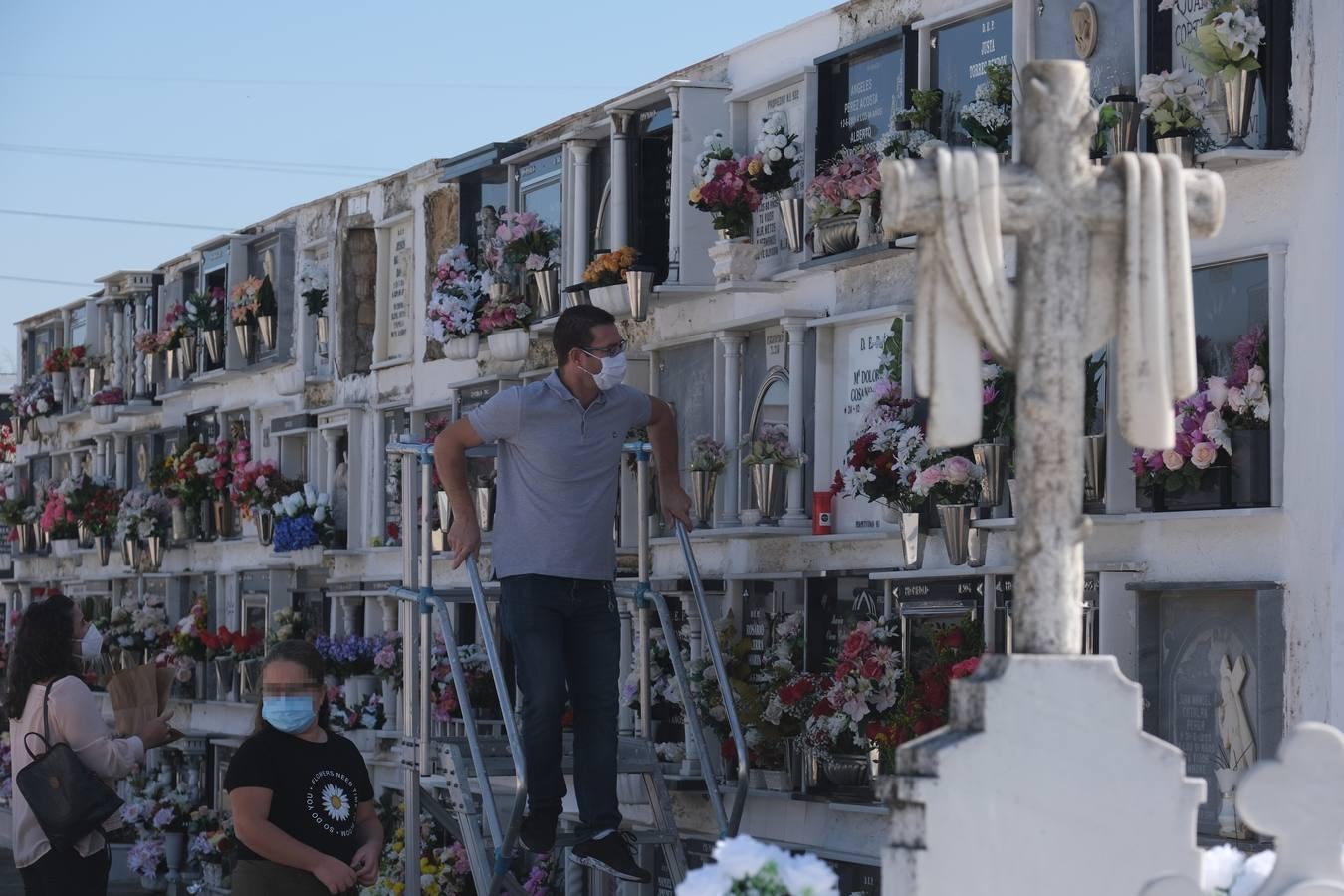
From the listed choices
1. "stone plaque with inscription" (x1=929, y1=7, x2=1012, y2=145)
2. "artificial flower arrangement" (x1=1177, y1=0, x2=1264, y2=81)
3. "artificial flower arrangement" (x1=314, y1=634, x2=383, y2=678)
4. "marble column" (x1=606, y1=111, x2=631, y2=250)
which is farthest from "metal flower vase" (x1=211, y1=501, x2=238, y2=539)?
"artificial flower arrangement" (x1=1177, y1=0, x2=1264, y2=81)

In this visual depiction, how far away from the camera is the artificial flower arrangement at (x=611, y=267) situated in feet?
39.5

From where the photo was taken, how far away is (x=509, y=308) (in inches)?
529

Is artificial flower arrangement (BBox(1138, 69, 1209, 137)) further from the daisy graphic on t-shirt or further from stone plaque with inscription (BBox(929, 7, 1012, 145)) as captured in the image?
the daisy graphic on t-shirt

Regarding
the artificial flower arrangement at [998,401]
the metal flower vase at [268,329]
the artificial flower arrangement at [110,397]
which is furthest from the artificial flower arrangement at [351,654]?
the artificial flower arrangement at [998,401]

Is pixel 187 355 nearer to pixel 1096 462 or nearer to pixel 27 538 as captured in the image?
pixel 27 538

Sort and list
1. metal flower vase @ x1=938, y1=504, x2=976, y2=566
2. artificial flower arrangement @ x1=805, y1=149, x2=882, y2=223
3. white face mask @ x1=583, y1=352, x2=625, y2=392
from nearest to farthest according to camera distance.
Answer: white face mask @ x1=583, y1=352, x2=625, y2=392 < metal flower vase @ x1=938, y1=504, x2=976, y2=566 < artificial flower arrangement @ x1=805, y1=149, x2=882, y2=223

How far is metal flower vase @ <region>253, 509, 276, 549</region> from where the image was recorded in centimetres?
1727

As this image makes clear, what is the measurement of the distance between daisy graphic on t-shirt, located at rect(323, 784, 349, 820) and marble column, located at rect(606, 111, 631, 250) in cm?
581

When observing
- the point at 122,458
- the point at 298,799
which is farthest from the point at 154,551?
the point at 298,799

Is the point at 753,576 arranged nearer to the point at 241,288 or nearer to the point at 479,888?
the point at 479,888

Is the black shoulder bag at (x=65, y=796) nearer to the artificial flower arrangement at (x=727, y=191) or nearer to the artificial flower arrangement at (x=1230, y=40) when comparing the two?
the artificial flower arrangement at (x=727, y=191)

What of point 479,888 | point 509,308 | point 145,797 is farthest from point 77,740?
point 145,797

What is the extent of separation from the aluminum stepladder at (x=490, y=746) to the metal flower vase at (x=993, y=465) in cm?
134

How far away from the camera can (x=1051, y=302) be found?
14.2ft
